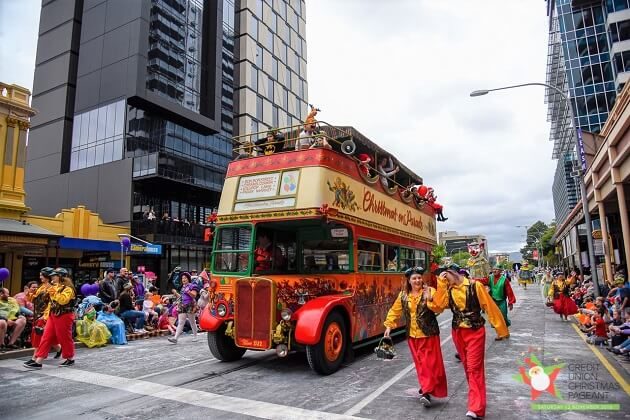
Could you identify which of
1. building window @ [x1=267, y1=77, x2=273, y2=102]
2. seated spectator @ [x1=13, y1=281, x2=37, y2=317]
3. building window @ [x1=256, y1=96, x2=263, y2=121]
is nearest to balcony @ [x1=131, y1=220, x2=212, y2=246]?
seated spectator @ [x1=13, y1=281, x2=37, y2=317]

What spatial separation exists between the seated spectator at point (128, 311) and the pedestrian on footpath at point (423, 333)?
8765 millimetres

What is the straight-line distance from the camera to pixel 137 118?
30750 mm

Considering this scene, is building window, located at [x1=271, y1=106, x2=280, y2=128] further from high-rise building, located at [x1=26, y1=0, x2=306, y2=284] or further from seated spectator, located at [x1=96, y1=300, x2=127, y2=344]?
seated spectator, located at [x1=96, y1=300, x2=127, y2=344]

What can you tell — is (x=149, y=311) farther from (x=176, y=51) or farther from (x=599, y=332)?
(x=176, y=51)

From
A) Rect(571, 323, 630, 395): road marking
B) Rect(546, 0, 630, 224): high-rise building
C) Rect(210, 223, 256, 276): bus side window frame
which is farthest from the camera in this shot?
Rect(546, 0, 630, 224): high-rise building

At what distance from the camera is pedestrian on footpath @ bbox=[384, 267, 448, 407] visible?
5.40 m

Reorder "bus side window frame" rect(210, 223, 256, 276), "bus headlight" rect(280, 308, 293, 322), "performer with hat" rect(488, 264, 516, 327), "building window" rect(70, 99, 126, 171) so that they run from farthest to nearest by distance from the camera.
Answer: "building window" rect(70, 99, 126, 171), "performer with hat" rect(488, 264, 516, 327), "bus side window frame" rect(210, 223, 256, 276), "bus headlight" rect(280, 308, 293, 322)

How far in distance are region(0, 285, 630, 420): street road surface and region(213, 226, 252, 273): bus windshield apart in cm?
179

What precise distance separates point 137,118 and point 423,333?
98.1 feet

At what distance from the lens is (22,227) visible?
17453 millimetres

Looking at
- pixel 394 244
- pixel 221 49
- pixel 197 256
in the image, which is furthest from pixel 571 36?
pixel 394 244

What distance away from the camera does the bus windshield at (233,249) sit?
25.9 feet

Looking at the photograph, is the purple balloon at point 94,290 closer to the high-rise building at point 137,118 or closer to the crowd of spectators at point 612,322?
the crowd of spectators at point 612,322

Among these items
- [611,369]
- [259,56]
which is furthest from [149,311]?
[259,56]
